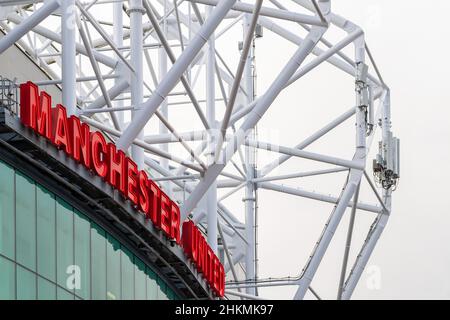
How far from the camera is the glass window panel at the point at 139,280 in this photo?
48.7m

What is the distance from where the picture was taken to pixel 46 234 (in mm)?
41969

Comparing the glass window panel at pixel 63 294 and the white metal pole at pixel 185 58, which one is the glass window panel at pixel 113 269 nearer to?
the glass window panel at pixel 63 294

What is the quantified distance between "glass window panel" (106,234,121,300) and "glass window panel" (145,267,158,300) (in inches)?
106

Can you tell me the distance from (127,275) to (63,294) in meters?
5.48

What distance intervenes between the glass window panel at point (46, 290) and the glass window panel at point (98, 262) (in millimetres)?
3164

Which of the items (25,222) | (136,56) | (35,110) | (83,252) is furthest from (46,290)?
(136,56)

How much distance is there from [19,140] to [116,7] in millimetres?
19313

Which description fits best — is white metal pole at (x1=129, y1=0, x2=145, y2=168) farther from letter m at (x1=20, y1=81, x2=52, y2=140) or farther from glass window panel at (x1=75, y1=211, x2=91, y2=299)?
letter m at (x1=20, y1=81, x2=52, y2=140)

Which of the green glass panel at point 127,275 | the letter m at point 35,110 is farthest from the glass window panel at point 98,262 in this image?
the letter m at point 35,110

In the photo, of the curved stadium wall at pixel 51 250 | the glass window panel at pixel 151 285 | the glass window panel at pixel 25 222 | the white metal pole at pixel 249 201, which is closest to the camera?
the curved stadium wall at pixel 51 250

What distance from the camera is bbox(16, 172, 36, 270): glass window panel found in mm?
A: 40438

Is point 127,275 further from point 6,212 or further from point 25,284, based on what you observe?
point 6,212
